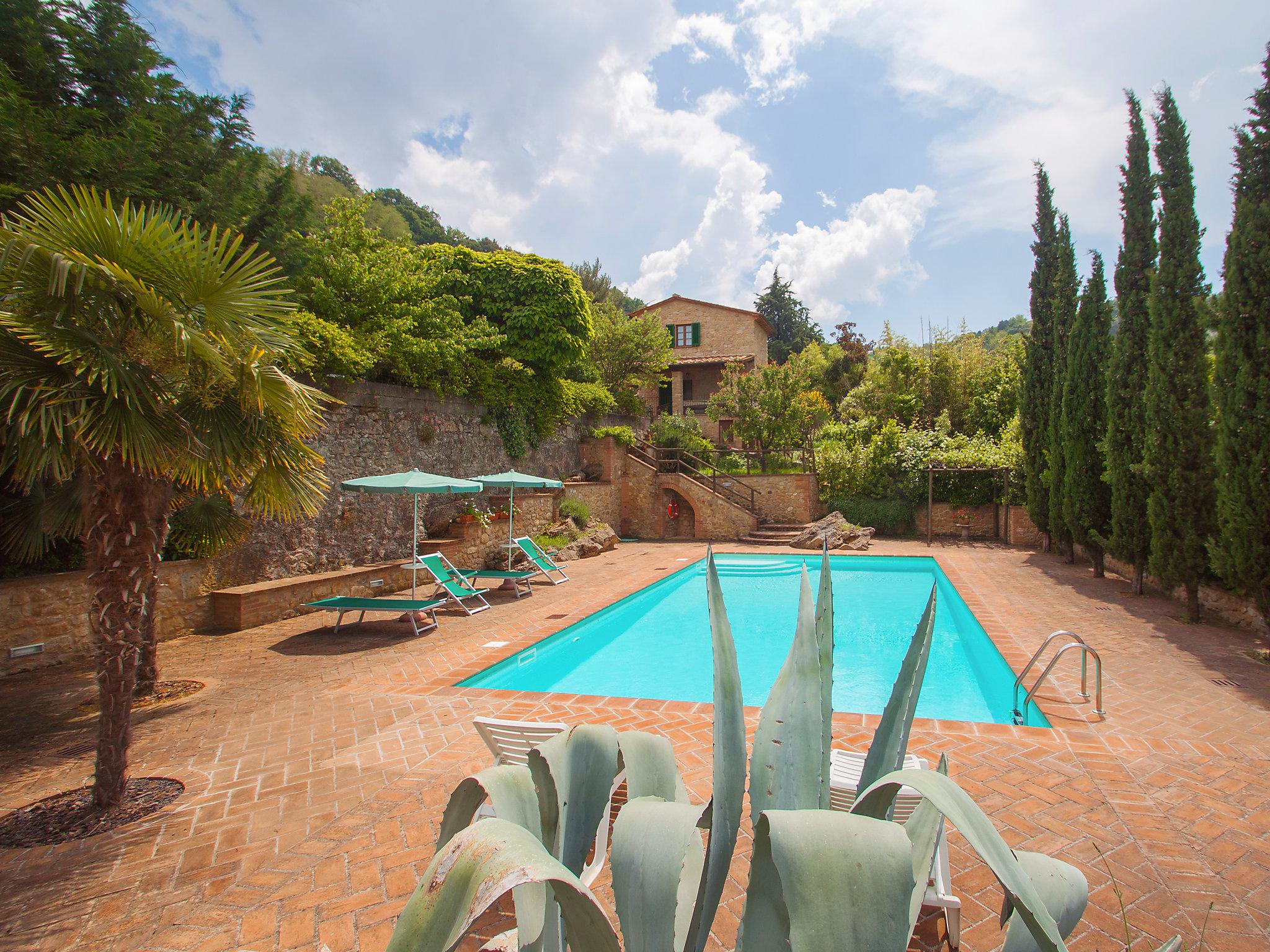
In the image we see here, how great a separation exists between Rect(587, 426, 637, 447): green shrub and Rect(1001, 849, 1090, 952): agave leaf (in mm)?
18663

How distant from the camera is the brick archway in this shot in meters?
20.4

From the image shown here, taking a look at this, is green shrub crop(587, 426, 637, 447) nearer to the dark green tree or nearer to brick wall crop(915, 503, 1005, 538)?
brick wall crop(915, 503, 1005, 538)

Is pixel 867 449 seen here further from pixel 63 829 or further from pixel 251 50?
pixel 63 829

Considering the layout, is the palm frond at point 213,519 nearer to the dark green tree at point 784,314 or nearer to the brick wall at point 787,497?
the brick wall at point 787,497

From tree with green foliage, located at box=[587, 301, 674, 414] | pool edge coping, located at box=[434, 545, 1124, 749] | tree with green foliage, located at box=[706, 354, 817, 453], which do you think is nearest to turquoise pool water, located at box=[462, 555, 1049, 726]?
pool edge coping, located at box=[434, 545, 1124, 749]

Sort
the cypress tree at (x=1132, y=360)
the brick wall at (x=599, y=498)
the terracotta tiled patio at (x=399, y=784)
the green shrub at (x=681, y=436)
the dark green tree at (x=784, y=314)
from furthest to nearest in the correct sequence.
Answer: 1. the dark green tree at (x=784, y=314)
2. the green shrub at (x=681, y=436)
3. the brick wall at (x=599, y=498)
4. the cypress tree at (x=1132, y=360)
5. the terracotta tiled patio at (x=399, y=784)

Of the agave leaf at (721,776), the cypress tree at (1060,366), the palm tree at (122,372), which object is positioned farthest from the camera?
the cypress tree at (1060,366)

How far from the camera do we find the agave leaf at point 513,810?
1.28 m

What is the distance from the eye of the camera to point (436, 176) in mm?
14242

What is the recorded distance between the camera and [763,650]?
29.6ft

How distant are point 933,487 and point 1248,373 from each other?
11368 millimetres

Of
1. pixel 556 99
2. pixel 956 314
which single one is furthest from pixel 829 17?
pixel 956 314

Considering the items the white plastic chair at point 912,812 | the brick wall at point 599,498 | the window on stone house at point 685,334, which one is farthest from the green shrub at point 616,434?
the white plastic chair at point 912,812

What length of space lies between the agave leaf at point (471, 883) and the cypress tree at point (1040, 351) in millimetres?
17283
